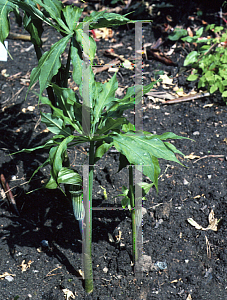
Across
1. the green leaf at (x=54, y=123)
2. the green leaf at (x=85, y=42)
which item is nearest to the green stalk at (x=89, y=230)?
the green leaf at (x=54, y=123)

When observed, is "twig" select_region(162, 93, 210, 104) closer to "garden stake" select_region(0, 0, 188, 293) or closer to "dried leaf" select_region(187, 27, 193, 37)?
"dried leaf" select_region(187, 27, 193, 37)

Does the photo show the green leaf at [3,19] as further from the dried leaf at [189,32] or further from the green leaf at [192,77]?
the dried leaf at [189,32]

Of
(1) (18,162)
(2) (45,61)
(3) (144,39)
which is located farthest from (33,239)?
(3) (144,39)

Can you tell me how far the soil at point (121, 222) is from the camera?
194 centimetres

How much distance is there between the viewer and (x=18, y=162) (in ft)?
8.21

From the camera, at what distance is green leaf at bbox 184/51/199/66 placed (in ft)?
10.7

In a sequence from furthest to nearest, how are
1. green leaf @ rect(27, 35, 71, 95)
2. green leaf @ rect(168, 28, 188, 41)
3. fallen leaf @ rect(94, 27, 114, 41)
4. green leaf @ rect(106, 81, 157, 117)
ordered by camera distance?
fallen leaf @ rect(94, 27, 114, 41) < green leaf @ rect(168, 28, 188, 41) < green leaf @ rect(106, 81, 157, 117) < green leaf @ rect(27, 35, 71, 95)

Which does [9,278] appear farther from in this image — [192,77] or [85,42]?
[192,77]

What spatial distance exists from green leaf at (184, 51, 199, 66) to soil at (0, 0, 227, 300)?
459mm

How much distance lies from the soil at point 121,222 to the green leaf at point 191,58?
0.46 meters

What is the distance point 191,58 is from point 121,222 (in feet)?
6.32

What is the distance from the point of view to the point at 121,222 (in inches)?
86.7

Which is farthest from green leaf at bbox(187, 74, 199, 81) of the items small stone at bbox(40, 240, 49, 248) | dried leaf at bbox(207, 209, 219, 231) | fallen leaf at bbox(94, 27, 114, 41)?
small stone at bbox(40, 240, 49, 248)

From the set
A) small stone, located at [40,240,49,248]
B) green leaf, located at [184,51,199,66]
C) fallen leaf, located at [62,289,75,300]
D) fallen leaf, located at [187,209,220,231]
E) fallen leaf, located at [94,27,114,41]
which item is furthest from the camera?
fallen leaf, located at [94,27,114,41]
